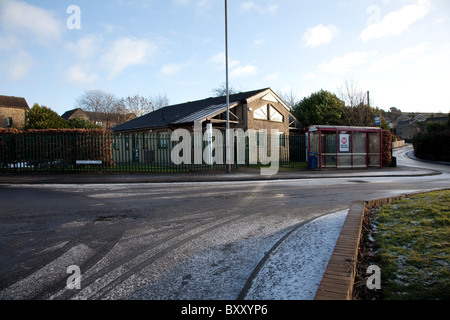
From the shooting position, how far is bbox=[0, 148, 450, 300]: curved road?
10.7 feet

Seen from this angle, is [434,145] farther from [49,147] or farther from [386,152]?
[49,147]

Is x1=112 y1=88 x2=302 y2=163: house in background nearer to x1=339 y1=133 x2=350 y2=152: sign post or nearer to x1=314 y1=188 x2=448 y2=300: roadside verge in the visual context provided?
x1=339 y1=133 x2=350 y2=152: sign post

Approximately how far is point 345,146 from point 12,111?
5931 cm

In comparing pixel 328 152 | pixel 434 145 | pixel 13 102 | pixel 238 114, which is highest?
pixel 13 102

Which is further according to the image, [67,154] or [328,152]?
[328,152]

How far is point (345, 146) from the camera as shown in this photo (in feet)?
67.9

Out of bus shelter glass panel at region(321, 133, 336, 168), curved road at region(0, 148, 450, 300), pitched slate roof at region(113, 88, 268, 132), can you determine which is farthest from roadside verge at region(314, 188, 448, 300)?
pitched slate roof at region(113, 88, 268, 132)

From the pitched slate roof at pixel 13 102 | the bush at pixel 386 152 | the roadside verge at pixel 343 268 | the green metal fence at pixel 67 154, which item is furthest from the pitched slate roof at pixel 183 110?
the pitched slate roof at pixel 13 102

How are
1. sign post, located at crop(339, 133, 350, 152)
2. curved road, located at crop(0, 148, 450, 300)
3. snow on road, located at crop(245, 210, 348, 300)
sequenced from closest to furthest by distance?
1. snow on road, located at crop(245, 210, 348, 300)
2. curved road, located at crop(0, 148, 450, 300)
3. sign post, located at crop(339, 133, 350, 152)

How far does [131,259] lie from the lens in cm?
405

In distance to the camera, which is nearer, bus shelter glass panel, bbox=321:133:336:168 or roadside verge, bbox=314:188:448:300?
roadside verge, bbox=314:188:448:300

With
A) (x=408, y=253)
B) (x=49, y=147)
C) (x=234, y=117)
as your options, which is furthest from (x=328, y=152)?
(x=408, y=253)
